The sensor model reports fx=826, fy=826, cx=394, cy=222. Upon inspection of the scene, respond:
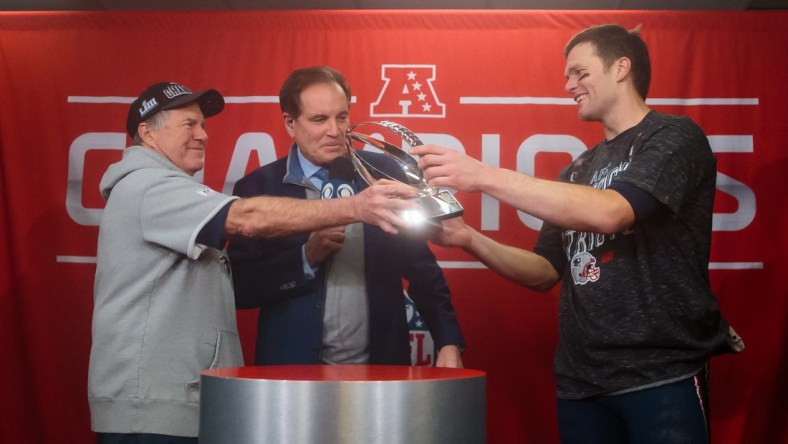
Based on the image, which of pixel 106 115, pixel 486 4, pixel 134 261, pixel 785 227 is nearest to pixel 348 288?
pixel 134 261

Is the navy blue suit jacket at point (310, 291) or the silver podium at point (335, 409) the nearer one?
the silver podium at point (335, 409)

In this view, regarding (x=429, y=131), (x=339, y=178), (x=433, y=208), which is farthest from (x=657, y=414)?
(x=429, y=131)

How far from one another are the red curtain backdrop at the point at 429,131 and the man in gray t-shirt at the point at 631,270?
1.19m

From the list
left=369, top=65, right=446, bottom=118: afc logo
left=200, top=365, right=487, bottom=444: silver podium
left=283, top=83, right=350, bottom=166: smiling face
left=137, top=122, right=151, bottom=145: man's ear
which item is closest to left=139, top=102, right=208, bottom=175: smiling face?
left=137, top=122, right=151, bottom=145: man's ear

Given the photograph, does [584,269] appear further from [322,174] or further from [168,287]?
[168,287]

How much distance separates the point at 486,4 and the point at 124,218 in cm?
275

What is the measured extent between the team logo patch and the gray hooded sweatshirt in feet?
2.97

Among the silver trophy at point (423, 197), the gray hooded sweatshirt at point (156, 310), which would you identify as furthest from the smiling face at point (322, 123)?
the gray hooded sweatshirt at point (156, 310)

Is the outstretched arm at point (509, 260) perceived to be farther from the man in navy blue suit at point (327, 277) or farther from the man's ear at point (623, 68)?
the man's ear at point (623, 68)

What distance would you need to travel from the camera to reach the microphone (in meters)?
2.45

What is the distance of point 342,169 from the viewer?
254 cm

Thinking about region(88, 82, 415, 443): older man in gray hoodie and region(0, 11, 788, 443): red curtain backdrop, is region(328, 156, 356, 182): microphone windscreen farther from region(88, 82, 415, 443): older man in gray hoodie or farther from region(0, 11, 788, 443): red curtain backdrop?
region(0, 11, 788, 443): red curtain backdrop

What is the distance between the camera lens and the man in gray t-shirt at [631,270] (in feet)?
6.08

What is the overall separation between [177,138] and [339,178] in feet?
1.64
